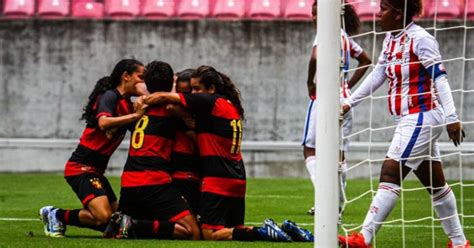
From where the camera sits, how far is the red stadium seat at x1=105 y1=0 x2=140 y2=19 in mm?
18375

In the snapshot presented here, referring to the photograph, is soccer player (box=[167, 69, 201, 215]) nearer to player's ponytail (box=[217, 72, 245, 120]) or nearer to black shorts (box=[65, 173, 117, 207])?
player's ponytail (box=[217, 72, 245, 120])

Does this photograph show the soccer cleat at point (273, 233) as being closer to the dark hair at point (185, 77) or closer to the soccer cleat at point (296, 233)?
the soccer cleat at point (296, 233)

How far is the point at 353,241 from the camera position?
718cm

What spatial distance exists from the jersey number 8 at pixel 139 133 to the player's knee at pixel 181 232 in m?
0.67

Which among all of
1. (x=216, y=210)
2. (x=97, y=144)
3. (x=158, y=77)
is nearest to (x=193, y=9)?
(x=97, y=144)

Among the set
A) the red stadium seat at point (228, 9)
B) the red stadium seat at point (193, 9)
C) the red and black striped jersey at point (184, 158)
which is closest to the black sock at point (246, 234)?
the red and black striped jersey at point (184, 158)

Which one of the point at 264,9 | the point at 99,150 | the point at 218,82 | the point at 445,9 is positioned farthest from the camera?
the point at 264,9

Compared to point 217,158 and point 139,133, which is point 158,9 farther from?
point 217,158

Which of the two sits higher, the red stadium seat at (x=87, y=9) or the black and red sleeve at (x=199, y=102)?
the red stadium seat at (x=87, y=9)

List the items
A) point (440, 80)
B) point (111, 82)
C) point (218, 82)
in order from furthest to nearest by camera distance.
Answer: point (111, 82) → point (218, 82) → point (440, 80)

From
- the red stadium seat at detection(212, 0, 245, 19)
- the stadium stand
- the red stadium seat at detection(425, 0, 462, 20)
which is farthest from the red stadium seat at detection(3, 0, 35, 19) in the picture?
the red stadium seat at detection(425, 0, 462, 20)

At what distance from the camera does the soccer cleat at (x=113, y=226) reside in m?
8.69

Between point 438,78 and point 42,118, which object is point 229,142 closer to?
point 438,78

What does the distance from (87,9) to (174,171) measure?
9.59m
